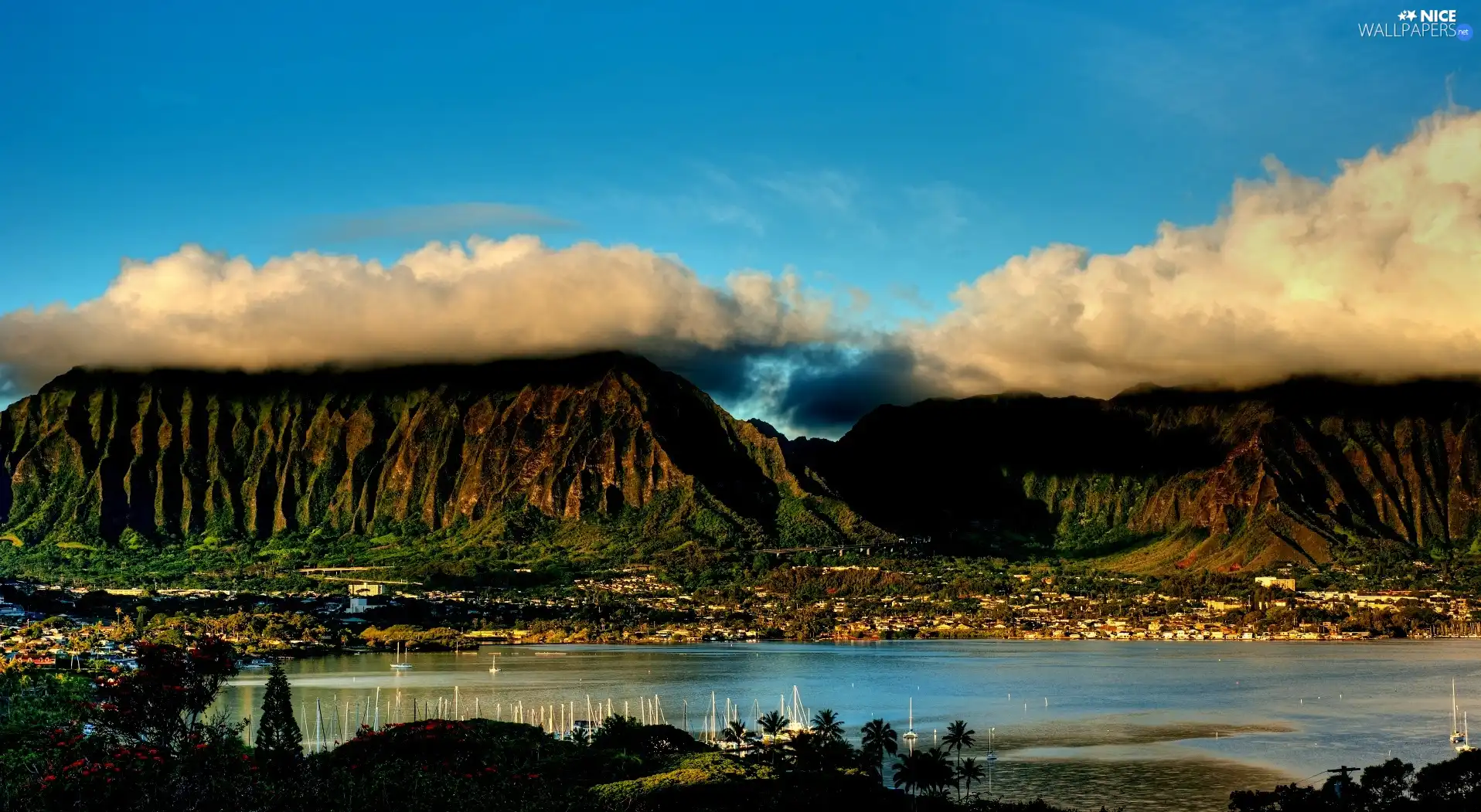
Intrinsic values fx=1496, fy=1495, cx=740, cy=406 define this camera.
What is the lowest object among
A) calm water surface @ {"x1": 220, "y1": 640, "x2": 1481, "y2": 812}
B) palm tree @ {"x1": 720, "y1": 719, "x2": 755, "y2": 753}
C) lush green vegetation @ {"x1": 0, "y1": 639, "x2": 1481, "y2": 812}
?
calm water surface @ {"x1": 220, "y1": 640, "x2": 1481, "y2": 812}

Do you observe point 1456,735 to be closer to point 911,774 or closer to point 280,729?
point 911,774

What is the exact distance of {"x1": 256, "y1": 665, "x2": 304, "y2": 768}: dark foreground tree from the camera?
2681 inches

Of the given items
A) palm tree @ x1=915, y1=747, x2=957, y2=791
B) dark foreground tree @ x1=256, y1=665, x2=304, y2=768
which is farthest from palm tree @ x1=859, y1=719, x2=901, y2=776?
dark foreground tree @ x1=256, y1=665, x2=304, y2=768

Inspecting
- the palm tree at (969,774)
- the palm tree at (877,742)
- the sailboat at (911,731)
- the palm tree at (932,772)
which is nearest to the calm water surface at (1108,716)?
the sailboat at (911,731)

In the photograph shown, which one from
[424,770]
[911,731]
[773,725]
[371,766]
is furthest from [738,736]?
[424,770]

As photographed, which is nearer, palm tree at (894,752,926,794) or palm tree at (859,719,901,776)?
palm tree at (894,752,926,794)

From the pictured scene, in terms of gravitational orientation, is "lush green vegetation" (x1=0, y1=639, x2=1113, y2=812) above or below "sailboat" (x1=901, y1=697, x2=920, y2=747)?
above

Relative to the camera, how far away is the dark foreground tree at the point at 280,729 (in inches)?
2681

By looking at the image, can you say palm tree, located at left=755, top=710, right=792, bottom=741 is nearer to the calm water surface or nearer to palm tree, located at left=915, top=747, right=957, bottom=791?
the calm water surface

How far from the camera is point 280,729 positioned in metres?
80.1

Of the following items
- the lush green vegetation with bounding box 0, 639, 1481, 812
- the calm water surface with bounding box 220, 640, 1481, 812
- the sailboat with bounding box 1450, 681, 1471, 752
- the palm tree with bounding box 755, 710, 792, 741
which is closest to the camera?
the lush green vegetation with bounding box 0, 639, 1481, 812

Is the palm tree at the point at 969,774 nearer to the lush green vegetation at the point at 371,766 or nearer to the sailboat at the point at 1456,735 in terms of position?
the lush green vegetation at the point at 371,766

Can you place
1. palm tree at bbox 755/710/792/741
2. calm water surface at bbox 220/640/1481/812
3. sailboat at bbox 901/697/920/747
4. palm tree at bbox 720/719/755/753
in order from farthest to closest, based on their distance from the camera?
sailboat at bbox 901/697/920/747
palm tree at bbox 755/710/792/741
palm tree at bbox 720/719/755/753
calm water surface at bbox 220/640/1481/812

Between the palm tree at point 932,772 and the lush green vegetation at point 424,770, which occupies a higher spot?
the lush green vegetation at point 424,770
